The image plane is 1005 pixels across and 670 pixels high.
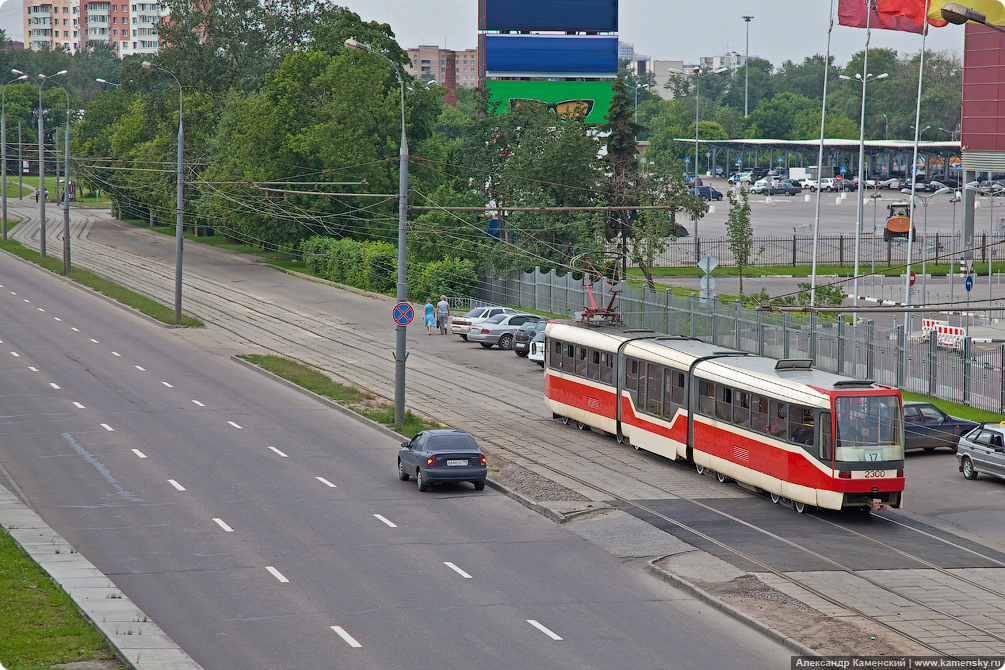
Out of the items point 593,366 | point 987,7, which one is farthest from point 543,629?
point 987,7

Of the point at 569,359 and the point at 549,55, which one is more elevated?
the point at 549,55

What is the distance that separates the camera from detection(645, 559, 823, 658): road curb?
16.1 meters

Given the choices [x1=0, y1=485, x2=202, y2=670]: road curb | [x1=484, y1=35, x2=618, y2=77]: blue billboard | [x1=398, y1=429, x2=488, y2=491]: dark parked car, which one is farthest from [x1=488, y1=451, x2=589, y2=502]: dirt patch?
[x1=484, y1=35, x2=618, y2=77]: blue billboard

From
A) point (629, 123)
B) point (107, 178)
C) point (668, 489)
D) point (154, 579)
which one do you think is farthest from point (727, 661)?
point (107, 178)

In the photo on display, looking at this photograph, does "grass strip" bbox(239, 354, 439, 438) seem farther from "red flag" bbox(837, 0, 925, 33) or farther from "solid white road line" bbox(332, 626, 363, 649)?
"red flag" bbox(837, 0, 925, 33)

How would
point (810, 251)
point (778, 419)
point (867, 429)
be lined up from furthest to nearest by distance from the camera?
point (810, 251), point (778, 419), point (867, 429)

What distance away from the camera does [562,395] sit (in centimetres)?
3475

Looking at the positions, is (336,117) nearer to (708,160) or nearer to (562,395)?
A: (562,395)

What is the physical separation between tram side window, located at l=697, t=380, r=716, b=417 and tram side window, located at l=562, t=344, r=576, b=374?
21.3 ft

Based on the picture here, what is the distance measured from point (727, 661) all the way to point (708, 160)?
155 m

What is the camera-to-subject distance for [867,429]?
2400 cm

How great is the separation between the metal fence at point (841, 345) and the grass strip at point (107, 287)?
20.1 m

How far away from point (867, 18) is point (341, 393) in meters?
28.7

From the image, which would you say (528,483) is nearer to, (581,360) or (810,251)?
(581,360)
